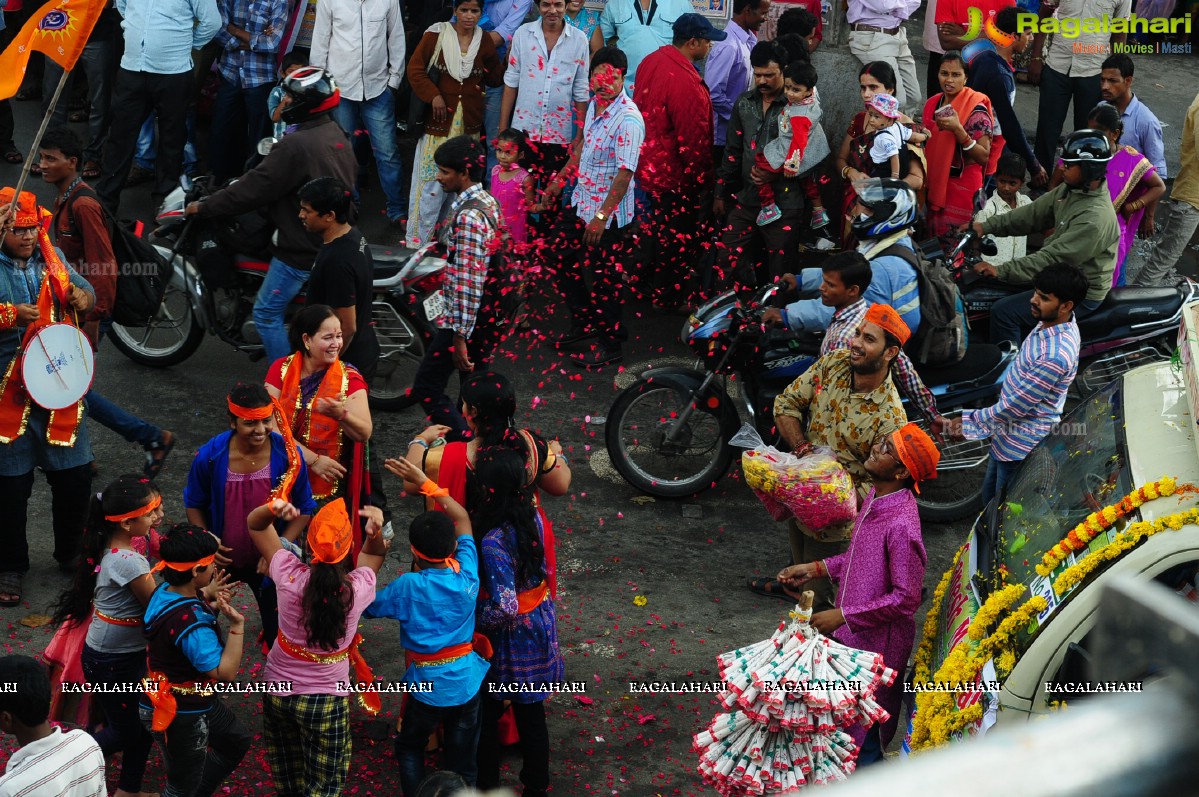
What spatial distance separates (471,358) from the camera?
301 inches

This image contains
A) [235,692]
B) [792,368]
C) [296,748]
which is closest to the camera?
[296,748]

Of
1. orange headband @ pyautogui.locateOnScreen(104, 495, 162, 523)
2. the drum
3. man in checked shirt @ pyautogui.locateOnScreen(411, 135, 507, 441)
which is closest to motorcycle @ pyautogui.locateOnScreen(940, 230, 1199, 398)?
man in checked shirt @ pyautogui.locateOnScreen(411, 135, 507, 441)

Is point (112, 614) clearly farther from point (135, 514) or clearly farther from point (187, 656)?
point (187, 656)

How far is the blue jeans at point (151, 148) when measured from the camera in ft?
36.9

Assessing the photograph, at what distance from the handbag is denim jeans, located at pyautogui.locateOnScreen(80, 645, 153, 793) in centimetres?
621

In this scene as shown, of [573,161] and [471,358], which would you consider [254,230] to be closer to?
[471,358]

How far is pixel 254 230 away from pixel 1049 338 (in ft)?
15.5

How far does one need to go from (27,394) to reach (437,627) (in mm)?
2706

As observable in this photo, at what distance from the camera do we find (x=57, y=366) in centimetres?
617

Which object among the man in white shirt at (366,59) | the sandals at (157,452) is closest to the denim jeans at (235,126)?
the man in white shirt at (366,59)

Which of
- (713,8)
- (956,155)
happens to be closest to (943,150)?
(956,155)

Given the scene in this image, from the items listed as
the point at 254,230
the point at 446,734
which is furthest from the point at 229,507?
the point at 254,230

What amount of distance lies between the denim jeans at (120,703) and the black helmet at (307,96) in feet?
12.5

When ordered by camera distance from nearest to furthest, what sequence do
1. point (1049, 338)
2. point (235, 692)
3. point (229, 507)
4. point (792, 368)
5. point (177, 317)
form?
point (229, 507), point (235, 692), point (1049, 338), point (792, 368), point (177, 317)
